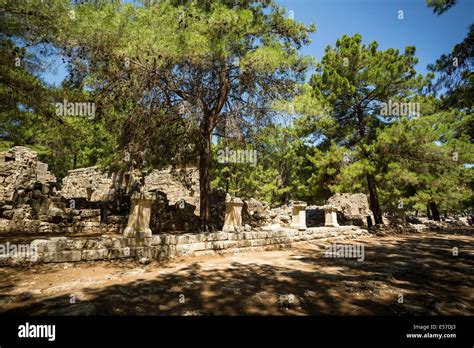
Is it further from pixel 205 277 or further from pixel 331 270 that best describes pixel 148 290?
pixel 331 270

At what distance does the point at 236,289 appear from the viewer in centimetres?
388

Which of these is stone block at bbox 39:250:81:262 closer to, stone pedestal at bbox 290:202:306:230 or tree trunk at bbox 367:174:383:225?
stone pedestal at bbox 290:202:306:230

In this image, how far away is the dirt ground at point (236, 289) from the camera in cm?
→ 305

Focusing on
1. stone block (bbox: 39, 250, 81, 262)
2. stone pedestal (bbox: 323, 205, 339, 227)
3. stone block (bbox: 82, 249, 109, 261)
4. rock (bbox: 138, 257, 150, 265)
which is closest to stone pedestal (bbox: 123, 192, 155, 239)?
rock (bbox: 138, 257, 150, 265)

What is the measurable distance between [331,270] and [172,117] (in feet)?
19.7

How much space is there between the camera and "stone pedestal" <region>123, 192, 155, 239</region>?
6.16 metres

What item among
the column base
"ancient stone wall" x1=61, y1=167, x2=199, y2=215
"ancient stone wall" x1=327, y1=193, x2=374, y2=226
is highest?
"ancient stone wall" x1=61, y1=167, x2=199, y2=215

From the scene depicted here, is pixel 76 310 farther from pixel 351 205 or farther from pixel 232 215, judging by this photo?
pixel 351 205

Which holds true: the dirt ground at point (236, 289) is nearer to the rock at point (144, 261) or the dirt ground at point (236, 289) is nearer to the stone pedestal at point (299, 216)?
the rock at point (144, 261)

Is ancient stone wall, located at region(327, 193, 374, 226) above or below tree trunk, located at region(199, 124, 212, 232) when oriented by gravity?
below

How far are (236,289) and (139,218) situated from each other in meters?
3.48

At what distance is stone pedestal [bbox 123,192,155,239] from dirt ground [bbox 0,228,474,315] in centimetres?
80

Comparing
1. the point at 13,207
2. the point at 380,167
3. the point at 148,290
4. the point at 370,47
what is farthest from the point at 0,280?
the point at 370,47

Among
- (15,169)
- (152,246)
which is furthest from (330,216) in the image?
(15,169)
